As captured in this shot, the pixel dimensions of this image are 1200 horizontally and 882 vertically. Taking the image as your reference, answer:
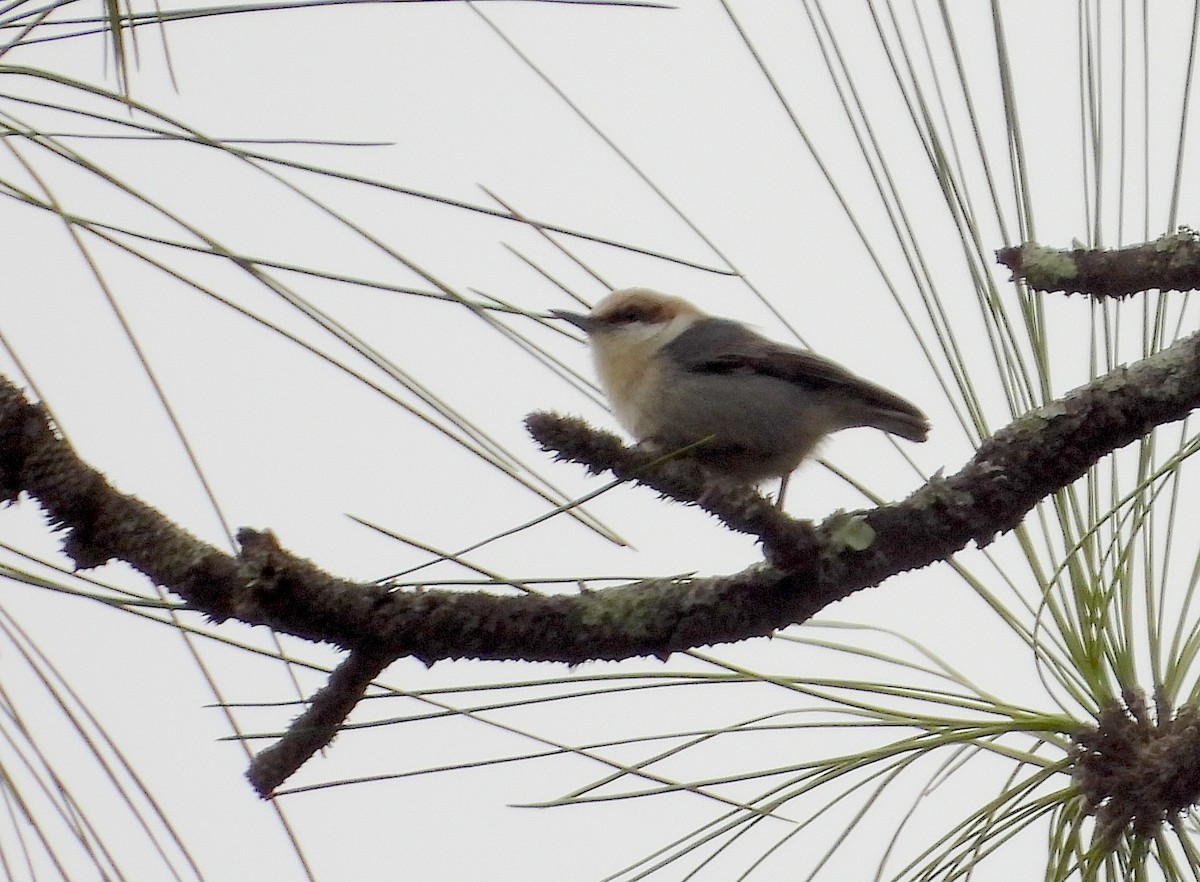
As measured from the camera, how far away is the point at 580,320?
2.24 meters

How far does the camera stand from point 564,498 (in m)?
1.32

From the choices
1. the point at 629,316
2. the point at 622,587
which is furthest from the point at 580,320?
the point at 622,587

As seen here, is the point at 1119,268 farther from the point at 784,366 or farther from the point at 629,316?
the point at 629,316

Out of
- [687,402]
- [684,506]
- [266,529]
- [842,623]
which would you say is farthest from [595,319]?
[266,529]

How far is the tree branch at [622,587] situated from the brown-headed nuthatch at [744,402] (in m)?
0.63

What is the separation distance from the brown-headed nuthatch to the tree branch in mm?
629

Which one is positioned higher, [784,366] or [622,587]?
[784,366]

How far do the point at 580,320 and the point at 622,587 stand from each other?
44.5 inches

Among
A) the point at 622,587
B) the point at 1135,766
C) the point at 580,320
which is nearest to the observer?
the point at 622,587

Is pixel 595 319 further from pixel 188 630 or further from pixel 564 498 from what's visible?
pixel 188 630

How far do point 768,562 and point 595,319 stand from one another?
1179 mm

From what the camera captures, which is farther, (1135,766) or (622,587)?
(1135,766)

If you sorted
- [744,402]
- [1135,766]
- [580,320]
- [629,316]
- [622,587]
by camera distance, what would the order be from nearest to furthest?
[622,587] → [1135,766] → [744,402] → [580,320] → [629,316]

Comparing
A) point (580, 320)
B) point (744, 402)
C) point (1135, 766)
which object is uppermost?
point (580, 320)
